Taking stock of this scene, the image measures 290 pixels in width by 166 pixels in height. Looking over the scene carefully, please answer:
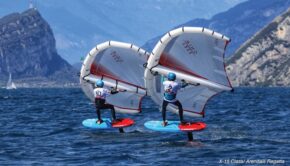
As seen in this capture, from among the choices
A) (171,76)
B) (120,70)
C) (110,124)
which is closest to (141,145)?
(171,76)

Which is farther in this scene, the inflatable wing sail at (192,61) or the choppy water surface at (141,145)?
the inflatable wing sail at (192,61)

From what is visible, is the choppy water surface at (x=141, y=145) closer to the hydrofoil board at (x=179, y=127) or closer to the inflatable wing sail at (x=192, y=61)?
the hydrofoil board at (x=179, y=127)

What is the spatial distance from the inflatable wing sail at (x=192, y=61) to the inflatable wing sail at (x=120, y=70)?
17.5 ft

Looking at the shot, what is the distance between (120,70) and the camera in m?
Answer: 47.5

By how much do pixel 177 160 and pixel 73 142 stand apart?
933 centimetres

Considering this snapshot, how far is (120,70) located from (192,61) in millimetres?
8104

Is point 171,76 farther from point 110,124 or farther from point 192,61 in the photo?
point 110,124

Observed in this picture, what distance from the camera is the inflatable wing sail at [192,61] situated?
1571 inches

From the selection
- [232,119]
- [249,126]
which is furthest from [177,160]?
[232,119]

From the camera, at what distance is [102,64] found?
47.8m

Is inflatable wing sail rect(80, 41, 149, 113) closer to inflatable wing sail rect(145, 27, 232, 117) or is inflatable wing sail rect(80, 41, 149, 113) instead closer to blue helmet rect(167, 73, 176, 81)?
inflatable wing sail rect(145, 27, 232, 117)

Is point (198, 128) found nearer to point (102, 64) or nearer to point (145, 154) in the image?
point (145, 154)

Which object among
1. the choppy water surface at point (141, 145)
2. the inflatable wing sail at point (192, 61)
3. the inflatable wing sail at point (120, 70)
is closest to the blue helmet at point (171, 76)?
the inflatable wing sail at point (192, 61)

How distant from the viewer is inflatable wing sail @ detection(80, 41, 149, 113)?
46.7 meters
